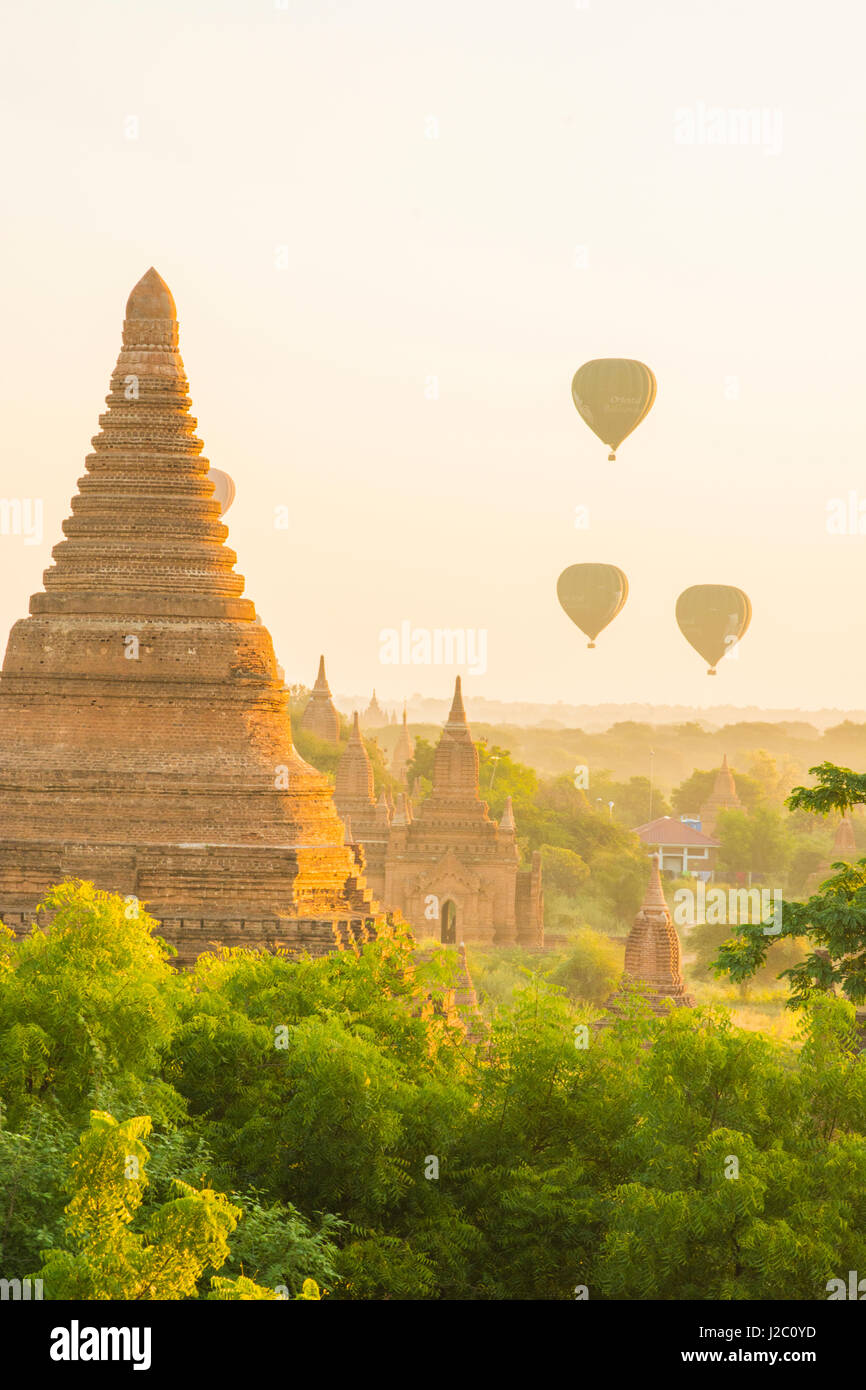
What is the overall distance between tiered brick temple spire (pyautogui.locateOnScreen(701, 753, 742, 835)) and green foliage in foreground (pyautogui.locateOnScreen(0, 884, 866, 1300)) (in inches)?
4689

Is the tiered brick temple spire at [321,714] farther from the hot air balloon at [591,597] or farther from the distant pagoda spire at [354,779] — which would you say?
Result: the distant pagoda spire at [354,779]

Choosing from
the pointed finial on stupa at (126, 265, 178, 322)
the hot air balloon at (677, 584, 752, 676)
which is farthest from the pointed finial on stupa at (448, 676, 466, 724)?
the pointed finial on stupa at (126, 265, 178, 322)

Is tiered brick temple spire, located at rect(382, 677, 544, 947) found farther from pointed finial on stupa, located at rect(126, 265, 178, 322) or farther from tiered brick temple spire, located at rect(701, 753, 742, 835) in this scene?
tiered brick temple spire, located at rect(701, 753, 742, 835)

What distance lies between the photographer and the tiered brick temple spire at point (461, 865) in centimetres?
7506

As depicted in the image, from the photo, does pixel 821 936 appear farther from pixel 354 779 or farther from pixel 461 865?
pixel 354 779

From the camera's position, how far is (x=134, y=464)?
37.2m

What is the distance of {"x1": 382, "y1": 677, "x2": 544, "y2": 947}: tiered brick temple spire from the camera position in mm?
75062

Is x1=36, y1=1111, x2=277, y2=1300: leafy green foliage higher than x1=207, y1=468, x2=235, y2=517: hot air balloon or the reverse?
the reverse

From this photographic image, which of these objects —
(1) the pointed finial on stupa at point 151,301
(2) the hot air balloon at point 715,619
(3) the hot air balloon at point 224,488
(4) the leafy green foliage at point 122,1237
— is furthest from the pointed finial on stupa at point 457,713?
(4) the leafy green foliage at point 122,1237

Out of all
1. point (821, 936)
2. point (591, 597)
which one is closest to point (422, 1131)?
point (821, 936)

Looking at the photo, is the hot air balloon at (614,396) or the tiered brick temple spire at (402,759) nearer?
the hot air balloon at (614,396)

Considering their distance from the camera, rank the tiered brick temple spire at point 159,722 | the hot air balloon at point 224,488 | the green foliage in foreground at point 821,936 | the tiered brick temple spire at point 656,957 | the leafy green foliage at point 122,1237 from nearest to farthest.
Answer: the leafy green foliage at point 122,1237 → the green foliage in foreground at point 821,936 → the tiered brick temple spire at point 159,722 → the tiered brick temple spire at point 656,957 → the hot air balloon at point 224,488

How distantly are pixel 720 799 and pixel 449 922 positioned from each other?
7240cm

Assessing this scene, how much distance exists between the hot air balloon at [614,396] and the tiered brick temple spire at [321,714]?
34723 millimetres
